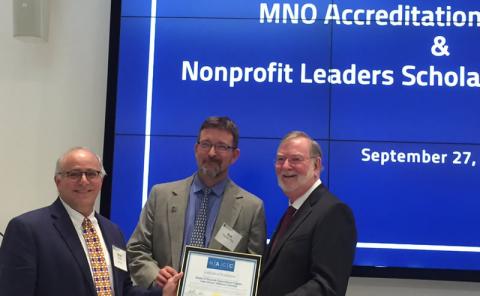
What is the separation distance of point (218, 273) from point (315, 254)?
1.44ft

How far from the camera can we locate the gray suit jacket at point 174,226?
104 inches

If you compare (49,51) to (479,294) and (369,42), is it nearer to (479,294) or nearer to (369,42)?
(369,42)

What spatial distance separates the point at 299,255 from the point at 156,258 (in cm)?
83

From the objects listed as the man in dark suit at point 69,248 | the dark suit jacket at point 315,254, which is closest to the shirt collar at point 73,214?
the man in dark suit at point 69,248

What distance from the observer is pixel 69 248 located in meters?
2.18

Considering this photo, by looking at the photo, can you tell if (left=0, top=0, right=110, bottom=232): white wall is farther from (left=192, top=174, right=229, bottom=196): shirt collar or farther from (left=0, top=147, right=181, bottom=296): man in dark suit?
(left=0, top=147, right=181, bottom=296): man in dark suit

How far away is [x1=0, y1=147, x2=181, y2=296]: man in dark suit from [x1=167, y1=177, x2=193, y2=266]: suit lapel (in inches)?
9.6

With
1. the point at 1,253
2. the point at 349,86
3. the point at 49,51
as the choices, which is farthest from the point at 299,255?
the point at 49,51

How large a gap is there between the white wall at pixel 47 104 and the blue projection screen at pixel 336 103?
26cm

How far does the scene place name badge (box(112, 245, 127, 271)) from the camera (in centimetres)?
237

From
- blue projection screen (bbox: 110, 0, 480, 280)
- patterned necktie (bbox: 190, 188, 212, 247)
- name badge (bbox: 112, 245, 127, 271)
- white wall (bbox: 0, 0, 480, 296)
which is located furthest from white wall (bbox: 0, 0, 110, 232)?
name badge (bbox: 112, 245, 127, 271)

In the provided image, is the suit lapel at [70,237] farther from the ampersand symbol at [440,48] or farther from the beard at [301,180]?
the ampersand symbol at [440,48]

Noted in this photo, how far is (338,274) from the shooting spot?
2.16 meters

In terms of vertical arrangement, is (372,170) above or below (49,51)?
below
